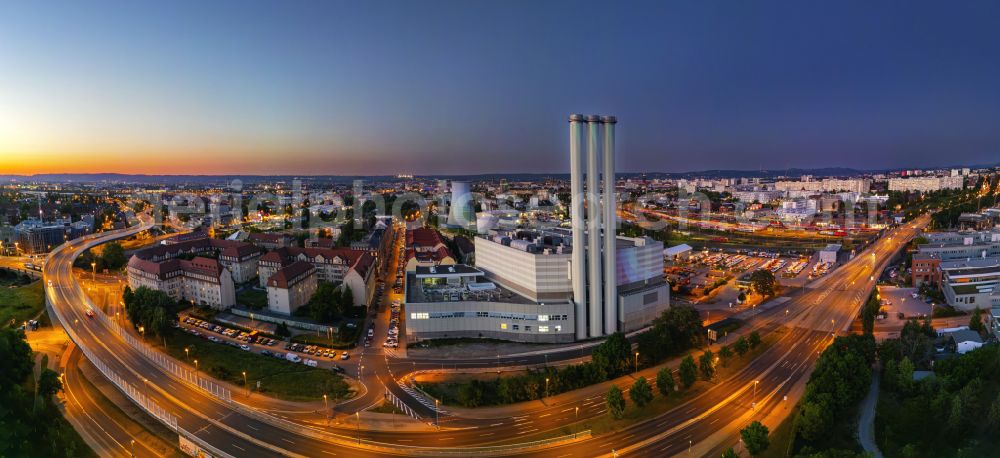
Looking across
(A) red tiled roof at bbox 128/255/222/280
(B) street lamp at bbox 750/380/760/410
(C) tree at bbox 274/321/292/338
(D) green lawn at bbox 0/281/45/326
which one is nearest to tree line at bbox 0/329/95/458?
(C) tree at bbox 274/321/292/338

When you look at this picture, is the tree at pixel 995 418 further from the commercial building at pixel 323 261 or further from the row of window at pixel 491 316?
the commercial building at pixel 323 261

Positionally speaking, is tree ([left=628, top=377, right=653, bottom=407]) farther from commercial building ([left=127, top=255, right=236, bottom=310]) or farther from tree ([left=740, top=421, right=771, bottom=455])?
commercial building ([left=127, top=255, right=236, bottom=310])

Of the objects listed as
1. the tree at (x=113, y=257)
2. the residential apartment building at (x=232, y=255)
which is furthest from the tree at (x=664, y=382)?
the tree at (x=113, y=257)


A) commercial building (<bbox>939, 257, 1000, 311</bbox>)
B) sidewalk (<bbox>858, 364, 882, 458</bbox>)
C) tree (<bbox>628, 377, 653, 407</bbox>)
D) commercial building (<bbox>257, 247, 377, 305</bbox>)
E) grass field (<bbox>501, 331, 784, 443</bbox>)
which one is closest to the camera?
sidewalk (<bbox>858, 364, 882, 458</bbox>)

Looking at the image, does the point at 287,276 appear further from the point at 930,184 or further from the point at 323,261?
the point at 930,184

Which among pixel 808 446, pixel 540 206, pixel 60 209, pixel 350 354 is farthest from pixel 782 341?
pixel 60 209

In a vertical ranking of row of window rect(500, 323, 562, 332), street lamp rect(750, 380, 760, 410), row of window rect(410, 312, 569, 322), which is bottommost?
street lamp rect(750, 380, 760, 410)

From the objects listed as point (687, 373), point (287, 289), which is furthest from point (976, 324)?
point (287, 289)
